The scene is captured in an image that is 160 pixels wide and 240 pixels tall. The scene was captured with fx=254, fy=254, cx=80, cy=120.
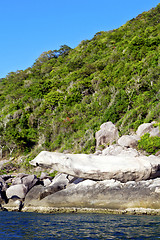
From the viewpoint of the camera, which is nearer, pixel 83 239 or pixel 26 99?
pixel 83 239

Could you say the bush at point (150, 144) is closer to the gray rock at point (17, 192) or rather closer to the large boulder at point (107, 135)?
the large boulder at point (107, 135)

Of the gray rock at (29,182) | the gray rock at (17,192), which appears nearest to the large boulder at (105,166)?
the gray rock at (17,192)

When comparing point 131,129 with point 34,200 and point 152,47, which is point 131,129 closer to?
point 34,200

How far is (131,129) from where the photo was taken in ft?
97.2

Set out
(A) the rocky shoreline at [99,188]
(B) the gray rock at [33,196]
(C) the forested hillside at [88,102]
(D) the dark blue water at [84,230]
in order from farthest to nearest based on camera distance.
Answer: (C) the forested hillside at [88,102] < (B) the gray rock at [33,196] < (A) the rocky shoreline at [99,188] < (D) the dark blue water at [84,230]

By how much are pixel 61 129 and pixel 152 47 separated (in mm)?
20052

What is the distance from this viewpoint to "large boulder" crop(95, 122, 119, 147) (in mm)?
30000

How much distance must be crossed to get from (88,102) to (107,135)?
43.2ft

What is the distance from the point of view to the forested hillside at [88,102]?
33.2 metres

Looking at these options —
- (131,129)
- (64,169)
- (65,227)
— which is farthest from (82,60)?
(65,227)

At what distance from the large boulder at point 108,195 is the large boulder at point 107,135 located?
42.3ft

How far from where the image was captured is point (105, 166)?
1750 cm

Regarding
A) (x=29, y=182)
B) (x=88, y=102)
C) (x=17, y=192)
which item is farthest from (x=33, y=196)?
(x=88, y=102)

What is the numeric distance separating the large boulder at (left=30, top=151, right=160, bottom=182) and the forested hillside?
11871 mm
